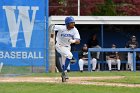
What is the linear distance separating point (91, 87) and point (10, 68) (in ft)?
22.8

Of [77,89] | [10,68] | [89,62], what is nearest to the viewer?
[77,89]

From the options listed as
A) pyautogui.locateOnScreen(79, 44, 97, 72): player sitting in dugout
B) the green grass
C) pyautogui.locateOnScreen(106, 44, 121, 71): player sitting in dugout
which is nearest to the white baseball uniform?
the green grass

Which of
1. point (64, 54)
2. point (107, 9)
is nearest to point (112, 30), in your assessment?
point (107, 9)

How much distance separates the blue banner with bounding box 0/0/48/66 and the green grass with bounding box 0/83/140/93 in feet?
20.5

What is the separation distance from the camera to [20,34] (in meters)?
17.5

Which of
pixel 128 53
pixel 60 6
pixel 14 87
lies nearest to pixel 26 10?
pixel 128 53

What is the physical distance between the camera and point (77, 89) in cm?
1037

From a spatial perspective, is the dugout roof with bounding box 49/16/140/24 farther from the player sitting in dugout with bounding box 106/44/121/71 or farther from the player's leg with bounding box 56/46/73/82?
the player's leg with bounding box 56/46/73/82

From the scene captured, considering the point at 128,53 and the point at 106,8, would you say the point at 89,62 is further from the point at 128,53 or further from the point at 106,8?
the point at 106,8

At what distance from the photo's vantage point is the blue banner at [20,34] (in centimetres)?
1750

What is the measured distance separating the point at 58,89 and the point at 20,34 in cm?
749

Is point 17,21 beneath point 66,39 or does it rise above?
above

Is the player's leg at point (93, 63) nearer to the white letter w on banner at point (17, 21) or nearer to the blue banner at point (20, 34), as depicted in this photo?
the blue banner at point (20, 34)

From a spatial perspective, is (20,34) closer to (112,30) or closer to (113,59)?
(113,59)
